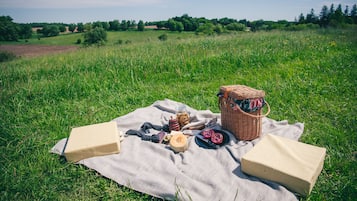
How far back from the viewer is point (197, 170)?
2.89m

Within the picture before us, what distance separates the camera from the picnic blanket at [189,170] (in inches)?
98.5

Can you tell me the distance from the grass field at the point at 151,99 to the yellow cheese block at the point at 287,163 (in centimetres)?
23

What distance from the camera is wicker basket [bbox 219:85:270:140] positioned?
128 inches

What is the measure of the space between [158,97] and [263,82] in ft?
8.50

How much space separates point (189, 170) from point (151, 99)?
2.74m

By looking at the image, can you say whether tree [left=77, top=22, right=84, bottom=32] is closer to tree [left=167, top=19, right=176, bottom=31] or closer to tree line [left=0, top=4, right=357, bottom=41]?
tree line [left=0, top=4, right=357, bottom=41]

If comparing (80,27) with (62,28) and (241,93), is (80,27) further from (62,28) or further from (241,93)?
(241,93)

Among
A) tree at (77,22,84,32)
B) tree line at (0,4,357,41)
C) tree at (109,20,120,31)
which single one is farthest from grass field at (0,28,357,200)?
tree at (109,20,120,31)

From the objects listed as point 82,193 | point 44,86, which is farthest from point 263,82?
point 44,86

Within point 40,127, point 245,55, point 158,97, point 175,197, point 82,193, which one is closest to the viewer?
point 175,197

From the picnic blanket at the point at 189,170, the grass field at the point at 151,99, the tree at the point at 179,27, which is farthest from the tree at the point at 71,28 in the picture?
the picnic blanket at the point at 189,170

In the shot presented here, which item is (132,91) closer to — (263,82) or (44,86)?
(44,86)

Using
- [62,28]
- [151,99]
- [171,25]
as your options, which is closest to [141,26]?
[171,25]

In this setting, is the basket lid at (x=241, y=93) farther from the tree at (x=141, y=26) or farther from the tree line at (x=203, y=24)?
the tree at (x=141, y=26)
